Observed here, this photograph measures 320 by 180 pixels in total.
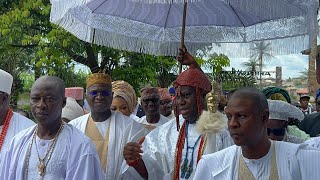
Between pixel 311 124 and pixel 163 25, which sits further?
pixel 311 124

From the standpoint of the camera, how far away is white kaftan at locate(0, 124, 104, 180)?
4.27 m

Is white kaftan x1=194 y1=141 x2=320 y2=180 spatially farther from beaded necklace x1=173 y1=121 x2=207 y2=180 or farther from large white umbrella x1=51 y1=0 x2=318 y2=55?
large white umbrella x1=51 y1=0 x2=318 y2=55

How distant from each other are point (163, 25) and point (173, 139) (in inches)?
66.2

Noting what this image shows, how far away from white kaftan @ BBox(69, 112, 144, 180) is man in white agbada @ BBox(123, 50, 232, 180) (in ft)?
0.49

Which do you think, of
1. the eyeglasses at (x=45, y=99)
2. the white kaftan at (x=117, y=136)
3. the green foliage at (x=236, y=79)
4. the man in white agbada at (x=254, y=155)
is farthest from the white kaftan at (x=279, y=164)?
the green foliage at (x=236, y=79)

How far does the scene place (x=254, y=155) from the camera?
3.65 metres

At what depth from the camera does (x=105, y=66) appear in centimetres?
1318

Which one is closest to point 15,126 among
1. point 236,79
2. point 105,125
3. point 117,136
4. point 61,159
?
point 105,125

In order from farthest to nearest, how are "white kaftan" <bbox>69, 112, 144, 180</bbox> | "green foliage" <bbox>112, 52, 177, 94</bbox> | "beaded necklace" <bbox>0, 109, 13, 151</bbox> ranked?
"green foliage" <bbox>112, 52, 177, 94</bbox>
"beaded necklace" <bbox>0, 109, 13, 151</bbox>
"white kaftan" <bbox>69, 112, 144, 180</bbox>

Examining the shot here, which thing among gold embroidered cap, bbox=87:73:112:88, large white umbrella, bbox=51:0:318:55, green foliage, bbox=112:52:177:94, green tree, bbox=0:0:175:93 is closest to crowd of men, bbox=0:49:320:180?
gold embroidered cap, bbox=87:73:112:88

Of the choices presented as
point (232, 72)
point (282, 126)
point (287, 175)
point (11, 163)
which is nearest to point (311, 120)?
point (282, 126)

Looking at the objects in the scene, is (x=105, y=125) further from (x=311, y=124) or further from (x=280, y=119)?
(x=311, y=124)

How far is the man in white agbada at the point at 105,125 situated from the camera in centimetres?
535

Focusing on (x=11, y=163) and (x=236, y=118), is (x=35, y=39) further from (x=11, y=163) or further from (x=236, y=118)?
(x=236, y=118)
